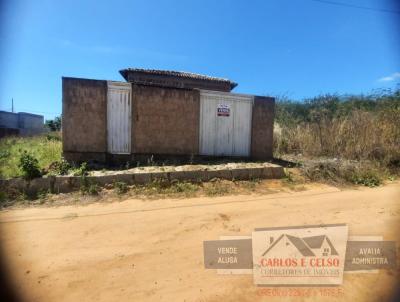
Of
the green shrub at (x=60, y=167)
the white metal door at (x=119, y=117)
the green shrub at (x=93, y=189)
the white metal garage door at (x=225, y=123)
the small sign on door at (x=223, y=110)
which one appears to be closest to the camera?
the green shrub at (x=93, y=189)

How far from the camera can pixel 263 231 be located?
4.32 metres

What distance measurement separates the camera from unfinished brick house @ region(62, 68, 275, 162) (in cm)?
775

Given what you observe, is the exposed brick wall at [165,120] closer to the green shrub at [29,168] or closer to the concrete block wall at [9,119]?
the green shrub at [29,168]

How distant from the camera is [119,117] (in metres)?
8.15

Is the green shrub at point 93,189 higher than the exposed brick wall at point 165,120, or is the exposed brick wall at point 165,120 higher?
the exposed brick wall at point 165,120

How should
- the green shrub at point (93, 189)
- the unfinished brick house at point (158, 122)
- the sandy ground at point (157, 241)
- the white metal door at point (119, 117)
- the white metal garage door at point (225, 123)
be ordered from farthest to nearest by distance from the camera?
the white metal garage door at point (225, 123) < the white metal door at point (119, 117) < the unfinished brick house at point (158, 122) < the green shrub at point (93, 189) < the sandy ground at point (157, 241)

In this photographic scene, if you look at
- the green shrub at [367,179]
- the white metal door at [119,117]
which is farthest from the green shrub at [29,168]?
the green shrub at [367,179]

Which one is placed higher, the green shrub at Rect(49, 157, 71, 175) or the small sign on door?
the small sign on door

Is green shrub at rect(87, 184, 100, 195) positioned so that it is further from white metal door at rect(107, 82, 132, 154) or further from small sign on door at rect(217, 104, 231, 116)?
small sign on door at rect(217, 104, 231, 116)

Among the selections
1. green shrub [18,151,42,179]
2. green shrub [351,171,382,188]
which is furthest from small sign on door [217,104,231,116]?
green shrub [18,151,42,179]

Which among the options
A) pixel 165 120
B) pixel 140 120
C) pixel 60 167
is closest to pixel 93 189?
pixel 60 167

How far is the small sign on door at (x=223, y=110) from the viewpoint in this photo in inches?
365

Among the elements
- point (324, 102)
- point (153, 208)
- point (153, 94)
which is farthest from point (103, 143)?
point (324, 102)

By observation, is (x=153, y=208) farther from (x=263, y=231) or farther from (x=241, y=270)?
(x=241, y=270)
